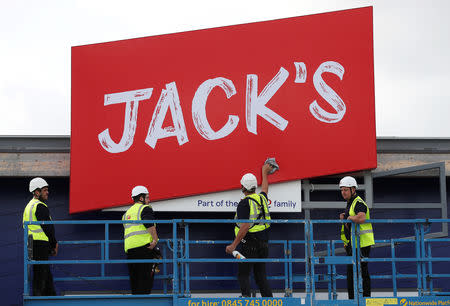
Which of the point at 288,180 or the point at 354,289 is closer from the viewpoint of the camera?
the point at 354,289

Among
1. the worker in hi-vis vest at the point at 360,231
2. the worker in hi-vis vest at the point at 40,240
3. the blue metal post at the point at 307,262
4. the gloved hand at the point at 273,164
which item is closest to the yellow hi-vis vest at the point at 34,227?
the worker in hi-vis vest at the point at 40,240

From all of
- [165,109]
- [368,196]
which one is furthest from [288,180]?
[165,109]

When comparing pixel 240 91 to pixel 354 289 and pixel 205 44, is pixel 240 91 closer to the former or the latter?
pixel 205 44

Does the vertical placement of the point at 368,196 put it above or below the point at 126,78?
below

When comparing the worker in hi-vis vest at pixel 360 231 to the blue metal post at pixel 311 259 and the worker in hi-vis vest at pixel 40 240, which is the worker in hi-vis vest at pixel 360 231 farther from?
the worker in hi-vis vest at pixel 40 240

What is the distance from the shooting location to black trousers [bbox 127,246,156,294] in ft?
37.9

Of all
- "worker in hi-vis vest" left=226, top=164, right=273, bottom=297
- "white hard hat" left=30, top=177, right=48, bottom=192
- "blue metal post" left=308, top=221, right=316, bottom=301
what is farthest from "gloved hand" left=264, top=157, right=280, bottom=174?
"white hard hat" left=30, top=177, right=48, bottom=192

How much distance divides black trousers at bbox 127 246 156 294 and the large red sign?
338cm

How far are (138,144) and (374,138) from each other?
16.5 feet

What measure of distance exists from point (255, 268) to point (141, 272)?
1841 millimetres

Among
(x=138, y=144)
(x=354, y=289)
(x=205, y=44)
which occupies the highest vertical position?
(x=205, y=44)

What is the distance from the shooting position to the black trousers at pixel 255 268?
11.3m

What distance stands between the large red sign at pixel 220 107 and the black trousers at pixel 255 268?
3.70 metres

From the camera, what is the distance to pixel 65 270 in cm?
1540
